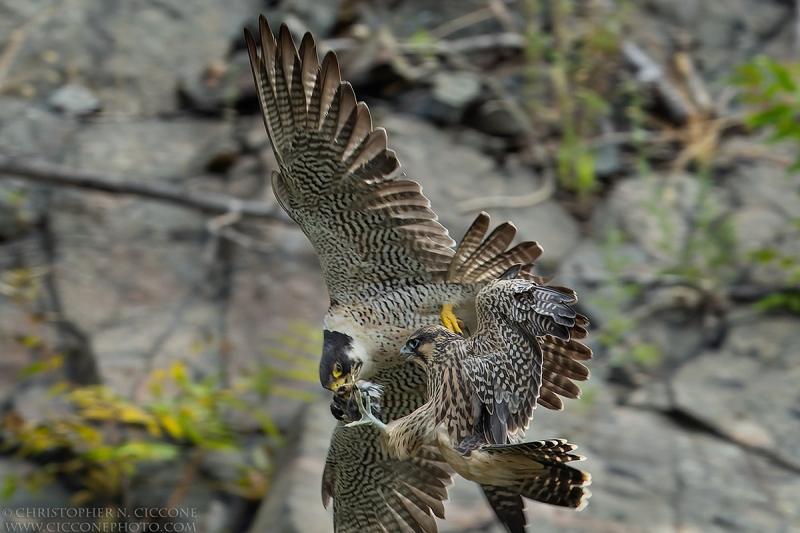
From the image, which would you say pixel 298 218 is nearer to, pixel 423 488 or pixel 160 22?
pixel 423 488

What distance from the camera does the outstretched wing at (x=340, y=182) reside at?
6.61ft

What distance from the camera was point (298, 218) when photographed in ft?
7.63

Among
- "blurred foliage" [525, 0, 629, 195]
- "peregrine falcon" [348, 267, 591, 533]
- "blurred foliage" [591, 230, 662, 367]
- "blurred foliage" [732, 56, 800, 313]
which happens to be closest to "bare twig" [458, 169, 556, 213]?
"blurred foliage" [525, 0, 629, 195]

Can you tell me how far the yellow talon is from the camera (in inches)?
81.6

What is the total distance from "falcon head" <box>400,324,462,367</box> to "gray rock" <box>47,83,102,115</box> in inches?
200

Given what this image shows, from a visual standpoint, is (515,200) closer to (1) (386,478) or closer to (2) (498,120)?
(2) (498,120)

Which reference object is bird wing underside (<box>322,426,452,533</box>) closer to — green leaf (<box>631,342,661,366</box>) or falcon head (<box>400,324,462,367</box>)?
falcon head (<box>400,324,462,367</box>)

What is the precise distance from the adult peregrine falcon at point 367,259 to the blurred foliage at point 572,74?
12.3 feet

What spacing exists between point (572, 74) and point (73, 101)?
3.81 meters

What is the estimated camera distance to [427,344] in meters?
1.82

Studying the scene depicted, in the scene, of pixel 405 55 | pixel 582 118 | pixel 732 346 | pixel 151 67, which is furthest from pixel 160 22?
pixel 732 346

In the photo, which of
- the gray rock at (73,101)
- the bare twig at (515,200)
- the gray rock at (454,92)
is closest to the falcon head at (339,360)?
the bare twig at (515,200)

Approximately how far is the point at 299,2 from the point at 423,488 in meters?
4.99

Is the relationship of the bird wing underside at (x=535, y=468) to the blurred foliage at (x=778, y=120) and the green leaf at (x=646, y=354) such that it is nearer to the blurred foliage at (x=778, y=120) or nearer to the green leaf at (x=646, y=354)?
the green leaf at (x=646, y=354)
